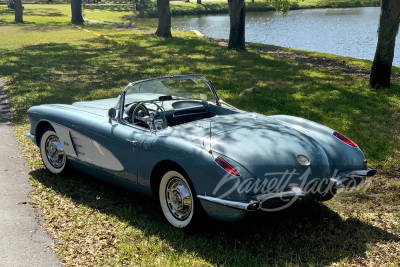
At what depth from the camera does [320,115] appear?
31.1 ft

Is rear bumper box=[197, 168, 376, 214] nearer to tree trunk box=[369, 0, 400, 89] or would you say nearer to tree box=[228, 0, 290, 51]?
tree trunk box=[369, 0, 400, 89]

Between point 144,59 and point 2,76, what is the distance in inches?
205

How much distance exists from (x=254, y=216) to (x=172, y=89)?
86.9 inches

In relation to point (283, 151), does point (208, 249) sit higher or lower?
lower

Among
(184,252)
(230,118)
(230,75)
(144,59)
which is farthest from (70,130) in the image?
(144,59)

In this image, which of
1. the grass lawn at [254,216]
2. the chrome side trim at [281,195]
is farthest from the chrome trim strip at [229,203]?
the grass lawn at [254,216]

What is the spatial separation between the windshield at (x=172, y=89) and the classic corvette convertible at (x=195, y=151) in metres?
0.01

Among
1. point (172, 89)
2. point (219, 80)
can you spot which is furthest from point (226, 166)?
A: point (219, 80)

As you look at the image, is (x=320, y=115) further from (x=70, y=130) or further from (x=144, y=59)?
(x=144, y=59)

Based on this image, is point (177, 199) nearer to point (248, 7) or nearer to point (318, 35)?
point (318, 35)

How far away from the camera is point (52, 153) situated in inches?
251

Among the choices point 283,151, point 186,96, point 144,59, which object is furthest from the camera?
point 144,59

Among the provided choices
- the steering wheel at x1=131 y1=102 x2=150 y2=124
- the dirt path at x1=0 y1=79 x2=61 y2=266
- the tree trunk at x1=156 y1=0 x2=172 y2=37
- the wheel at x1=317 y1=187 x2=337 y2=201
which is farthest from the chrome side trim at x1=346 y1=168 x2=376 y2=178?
the tree trunk at x1=156 y1=0 x2=172 y2=37

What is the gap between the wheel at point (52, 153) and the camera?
623 centimetres
